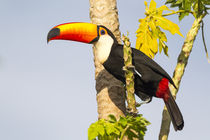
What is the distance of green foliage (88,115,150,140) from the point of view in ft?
14.6

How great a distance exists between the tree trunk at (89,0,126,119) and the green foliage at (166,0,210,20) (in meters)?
1.11

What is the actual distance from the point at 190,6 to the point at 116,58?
1588 millimetres

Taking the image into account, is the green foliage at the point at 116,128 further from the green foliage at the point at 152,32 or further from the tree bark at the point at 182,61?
the green foliage at the point at 152,32

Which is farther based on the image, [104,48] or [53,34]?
[104,48]

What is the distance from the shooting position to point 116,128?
4.64 meters

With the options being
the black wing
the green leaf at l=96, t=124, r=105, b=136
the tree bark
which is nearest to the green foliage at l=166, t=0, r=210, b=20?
the tree bark

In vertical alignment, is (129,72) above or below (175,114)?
above

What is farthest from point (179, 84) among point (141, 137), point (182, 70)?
point (141, 137)

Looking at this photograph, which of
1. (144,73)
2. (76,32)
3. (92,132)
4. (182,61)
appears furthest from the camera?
(76,32)

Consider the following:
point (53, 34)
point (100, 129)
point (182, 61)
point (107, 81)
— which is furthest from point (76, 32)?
point (100, 129)

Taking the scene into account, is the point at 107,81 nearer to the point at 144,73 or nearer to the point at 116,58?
the point at 116,58

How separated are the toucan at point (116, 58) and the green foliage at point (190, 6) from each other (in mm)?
1055

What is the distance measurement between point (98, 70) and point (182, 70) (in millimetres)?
1455

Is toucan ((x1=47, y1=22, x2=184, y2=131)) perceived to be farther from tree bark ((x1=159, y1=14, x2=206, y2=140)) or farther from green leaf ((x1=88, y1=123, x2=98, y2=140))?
green leaf ((x1=88, y1=123, x2=98, y2=140))
